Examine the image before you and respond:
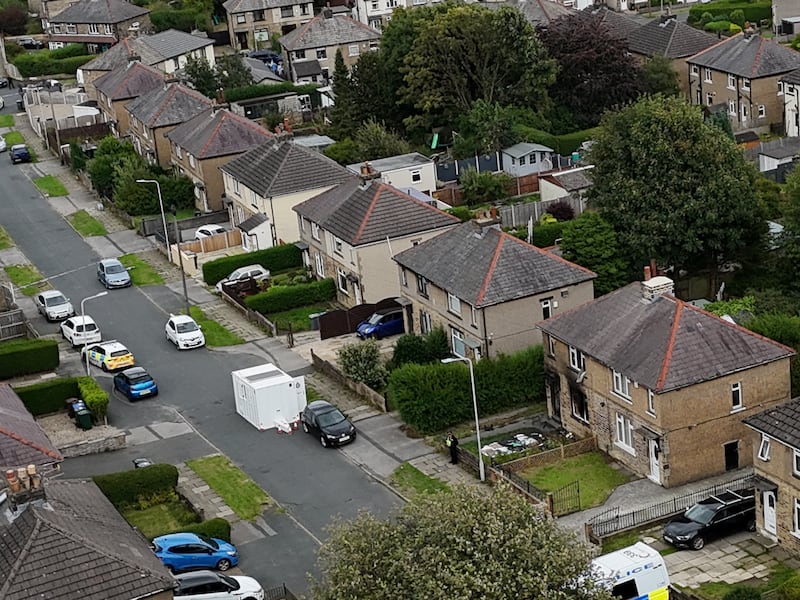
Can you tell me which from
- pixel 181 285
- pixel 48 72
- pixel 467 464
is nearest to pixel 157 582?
pixel 467 464

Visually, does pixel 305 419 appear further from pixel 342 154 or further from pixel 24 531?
pixel 342 154

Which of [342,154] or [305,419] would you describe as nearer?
[305,419]

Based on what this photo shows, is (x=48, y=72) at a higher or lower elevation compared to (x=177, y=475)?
higher

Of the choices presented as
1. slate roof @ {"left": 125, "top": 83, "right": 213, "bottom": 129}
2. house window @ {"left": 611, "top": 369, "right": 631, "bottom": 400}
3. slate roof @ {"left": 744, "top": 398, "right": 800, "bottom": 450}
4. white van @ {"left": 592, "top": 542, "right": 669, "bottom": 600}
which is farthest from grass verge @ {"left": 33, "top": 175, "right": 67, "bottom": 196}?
white van @ {"left": 592, "top": 542, "right": 669, "bottom": 600}

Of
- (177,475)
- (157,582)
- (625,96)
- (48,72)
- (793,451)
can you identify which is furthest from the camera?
(48,72)

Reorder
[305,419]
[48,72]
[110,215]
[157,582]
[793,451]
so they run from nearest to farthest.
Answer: [157,582]
[793,451]
[305,419]
[110,215]
[48,72]

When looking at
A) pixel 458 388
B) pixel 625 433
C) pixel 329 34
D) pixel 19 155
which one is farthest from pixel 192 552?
pixel 329 34

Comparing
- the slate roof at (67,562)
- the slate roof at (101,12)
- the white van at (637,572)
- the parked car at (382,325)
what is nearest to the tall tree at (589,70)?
the parked car at (382,325)

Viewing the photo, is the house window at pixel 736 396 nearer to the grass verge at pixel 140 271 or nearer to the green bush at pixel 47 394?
the green bush at pixel 47 394
